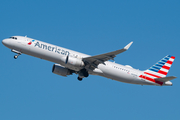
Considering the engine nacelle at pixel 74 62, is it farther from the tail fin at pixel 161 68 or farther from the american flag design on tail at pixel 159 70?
the tail fin at pixel 161 68

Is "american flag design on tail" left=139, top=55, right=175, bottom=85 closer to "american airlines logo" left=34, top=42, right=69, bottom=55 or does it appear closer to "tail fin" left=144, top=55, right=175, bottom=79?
"tail fin" left=144, top=55, right=175, bottom=79

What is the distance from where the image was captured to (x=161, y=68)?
1742 inches

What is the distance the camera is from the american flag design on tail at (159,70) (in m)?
42.2

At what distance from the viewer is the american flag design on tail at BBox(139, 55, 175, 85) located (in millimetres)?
42219

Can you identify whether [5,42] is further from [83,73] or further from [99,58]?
[99,58]

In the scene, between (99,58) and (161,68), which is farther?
(161,68)

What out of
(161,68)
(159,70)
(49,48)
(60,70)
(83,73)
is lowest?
(83,73)

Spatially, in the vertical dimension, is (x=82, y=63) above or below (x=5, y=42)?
below

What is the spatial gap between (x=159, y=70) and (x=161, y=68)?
567 millimetres

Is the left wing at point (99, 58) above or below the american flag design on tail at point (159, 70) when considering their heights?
below

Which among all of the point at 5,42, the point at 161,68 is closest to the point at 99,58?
the point at 161,68

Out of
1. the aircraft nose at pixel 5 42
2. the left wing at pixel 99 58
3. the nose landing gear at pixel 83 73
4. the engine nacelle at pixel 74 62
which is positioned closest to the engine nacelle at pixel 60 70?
the nose landing gear at pixel 83 73

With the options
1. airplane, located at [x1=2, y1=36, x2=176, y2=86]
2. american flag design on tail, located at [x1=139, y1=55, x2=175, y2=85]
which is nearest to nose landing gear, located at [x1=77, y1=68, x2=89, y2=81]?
airplane, located at [x1=2, y1=36, x2=176, y2=86]

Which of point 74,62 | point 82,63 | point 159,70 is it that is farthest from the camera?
point 159,70
